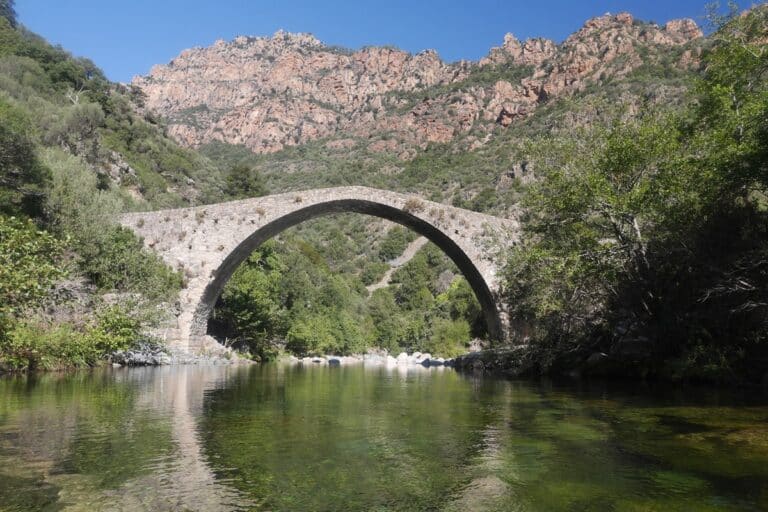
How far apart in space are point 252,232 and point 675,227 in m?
13.6

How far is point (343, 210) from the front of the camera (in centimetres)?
2133

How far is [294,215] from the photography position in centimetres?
2036

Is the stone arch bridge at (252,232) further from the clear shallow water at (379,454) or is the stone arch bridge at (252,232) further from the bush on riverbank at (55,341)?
the clear shallow water at (379,454)

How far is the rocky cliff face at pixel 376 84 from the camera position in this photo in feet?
186

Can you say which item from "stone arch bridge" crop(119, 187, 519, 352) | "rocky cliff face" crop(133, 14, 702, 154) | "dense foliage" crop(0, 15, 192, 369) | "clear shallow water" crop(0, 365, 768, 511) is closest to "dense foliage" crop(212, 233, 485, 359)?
"stone arch bridge" crop(119, 187, 519, 352)

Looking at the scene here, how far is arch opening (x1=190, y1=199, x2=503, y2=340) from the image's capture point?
19750 mm

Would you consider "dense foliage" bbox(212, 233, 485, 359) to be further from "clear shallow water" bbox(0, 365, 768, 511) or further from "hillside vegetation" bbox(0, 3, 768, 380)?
"clear shallow water" bbox(0, 365, 768, 511)

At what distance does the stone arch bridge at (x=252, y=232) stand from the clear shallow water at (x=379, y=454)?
36.8ft

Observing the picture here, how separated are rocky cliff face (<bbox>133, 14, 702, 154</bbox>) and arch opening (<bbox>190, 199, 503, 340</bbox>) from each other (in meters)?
23.1

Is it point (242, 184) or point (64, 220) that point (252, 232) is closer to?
point (64, 220)

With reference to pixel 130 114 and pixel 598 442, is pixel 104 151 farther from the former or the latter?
pixel 598 442

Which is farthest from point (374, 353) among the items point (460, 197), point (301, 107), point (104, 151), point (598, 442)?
point (301, 107)

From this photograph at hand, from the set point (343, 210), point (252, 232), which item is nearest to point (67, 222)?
point (252, 232)

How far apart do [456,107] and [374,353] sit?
36.1m
